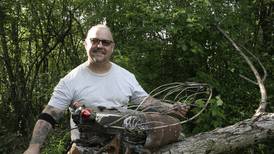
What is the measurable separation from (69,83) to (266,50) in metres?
4.00

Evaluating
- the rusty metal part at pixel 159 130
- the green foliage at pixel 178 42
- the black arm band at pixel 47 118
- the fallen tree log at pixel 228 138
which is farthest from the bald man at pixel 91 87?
the green foliage at pixel 178 42

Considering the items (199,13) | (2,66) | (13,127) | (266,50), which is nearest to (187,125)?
(199,13)

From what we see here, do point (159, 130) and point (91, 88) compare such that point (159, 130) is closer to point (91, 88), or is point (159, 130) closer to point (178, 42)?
point (91, 88)

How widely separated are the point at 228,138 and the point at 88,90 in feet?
3.99

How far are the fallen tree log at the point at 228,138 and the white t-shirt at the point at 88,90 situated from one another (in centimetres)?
50

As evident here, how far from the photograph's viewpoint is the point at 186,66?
578 cm

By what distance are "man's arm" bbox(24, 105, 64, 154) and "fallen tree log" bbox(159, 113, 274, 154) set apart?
29.9 inches

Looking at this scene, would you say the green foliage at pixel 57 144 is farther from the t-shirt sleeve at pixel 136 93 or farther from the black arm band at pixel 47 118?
the black arm band at pixel 47 118

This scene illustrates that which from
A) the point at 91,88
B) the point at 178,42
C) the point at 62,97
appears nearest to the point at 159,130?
the point at 91,88

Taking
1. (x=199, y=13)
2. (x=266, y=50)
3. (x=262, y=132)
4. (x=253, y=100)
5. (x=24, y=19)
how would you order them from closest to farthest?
1. (x=262, y=132)
2. (x=199, y=13)
3. (x=253, y=100)
4. (x=266, y=50)
5. (x=24, y=19)

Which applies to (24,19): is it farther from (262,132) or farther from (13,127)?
(262,132)

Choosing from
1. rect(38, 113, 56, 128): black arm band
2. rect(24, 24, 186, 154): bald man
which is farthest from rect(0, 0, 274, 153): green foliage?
rect(38, 113, 56, 128): black arm band

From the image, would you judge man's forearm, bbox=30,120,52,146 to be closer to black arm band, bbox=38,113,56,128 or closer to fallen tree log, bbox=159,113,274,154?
black arm band, bbox=38,113,56,128

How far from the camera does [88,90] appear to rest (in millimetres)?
3205
